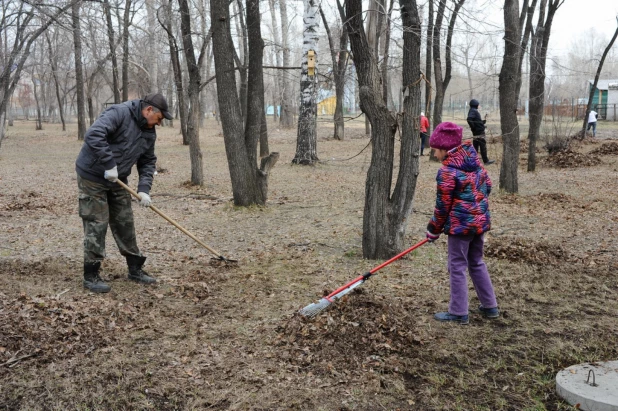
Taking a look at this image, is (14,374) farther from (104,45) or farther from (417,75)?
(104,45)

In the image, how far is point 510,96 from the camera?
1053 centimetres

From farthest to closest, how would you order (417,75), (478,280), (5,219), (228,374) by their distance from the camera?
(5,219)
(417,75)
(478,280)
(228,374)

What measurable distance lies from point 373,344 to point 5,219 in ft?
24.2

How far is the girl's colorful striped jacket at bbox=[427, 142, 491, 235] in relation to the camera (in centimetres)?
457

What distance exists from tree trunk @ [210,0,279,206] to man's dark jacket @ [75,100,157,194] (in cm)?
399

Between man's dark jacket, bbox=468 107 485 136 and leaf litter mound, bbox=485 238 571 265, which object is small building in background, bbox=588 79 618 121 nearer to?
man's dark jacket, bbox=468 107 485 136

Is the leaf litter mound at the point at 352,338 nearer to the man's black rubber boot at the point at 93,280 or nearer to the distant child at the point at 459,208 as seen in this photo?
the distant child at the point at 459,208

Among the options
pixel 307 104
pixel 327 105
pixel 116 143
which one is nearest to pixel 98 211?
pixel 116 143

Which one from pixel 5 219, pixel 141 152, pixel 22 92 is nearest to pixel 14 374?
pixel 141 152

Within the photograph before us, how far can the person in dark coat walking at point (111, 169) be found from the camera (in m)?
5.20

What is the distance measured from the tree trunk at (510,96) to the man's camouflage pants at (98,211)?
719 centimetres

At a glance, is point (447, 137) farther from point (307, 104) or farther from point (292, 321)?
point (307, 104)

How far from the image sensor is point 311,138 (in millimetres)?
16578

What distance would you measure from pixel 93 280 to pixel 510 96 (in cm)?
812
